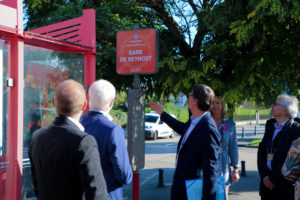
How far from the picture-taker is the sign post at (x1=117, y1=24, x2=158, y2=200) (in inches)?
177

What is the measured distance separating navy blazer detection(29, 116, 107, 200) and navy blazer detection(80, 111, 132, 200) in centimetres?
45

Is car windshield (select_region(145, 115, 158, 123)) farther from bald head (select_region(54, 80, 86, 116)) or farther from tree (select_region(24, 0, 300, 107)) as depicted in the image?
bald head (select_region(54, 80, 86, 116))

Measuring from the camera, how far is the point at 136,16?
7262 mm

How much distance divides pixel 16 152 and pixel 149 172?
6.54 meters

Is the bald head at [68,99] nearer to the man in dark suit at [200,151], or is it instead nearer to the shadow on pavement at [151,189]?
the man in dark suit at [200,151]

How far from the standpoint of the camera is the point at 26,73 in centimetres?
378

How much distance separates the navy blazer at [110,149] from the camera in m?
2.39

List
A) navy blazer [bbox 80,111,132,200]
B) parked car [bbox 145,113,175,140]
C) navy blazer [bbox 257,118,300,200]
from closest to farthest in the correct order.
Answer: navy blazer [bbox 80,111,132,200]
navy blazer [bbox 257,118,300,200]
parked car [bbox 145,113,175,140]

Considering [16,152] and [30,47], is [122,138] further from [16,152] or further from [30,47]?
[30,47]

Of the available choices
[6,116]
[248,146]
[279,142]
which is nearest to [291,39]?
[279,142]

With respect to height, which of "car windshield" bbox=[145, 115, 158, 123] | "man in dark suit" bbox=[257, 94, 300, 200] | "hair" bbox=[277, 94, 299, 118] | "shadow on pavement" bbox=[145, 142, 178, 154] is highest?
"hair" bbox=[277, 94, 299, 118]

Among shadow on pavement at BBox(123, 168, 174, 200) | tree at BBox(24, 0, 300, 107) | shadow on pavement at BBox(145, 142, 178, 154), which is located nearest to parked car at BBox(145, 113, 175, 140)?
shadow on pavement at BBox(145, 142, 178, 154)

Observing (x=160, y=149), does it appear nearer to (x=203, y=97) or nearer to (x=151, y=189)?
(x=151, y=189)

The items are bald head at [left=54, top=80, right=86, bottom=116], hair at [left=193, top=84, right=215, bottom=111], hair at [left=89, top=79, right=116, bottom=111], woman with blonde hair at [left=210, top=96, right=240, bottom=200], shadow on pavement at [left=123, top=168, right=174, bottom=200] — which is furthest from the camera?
shadow on pavement at [left=123, top=168, right=174, bottom=200]
